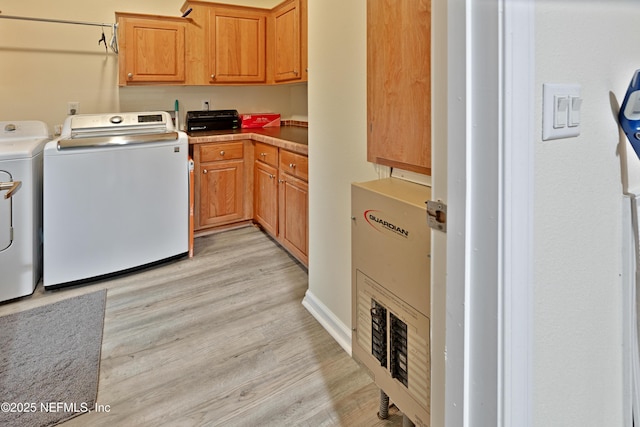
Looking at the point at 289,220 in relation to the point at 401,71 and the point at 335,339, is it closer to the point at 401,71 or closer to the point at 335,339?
the point at 335,339

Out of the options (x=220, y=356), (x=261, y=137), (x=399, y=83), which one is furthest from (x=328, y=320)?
(x=261, y=137)

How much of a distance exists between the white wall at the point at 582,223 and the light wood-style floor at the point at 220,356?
29.6 inches

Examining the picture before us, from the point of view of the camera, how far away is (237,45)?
142 inches

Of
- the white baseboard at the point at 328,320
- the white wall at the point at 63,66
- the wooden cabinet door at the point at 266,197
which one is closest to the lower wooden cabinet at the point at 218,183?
the wooden cabinet door at the point at 266,197

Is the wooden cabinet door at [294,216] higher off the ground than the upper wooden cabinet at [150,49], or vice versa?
the upper wooden cabinet at [150,49]

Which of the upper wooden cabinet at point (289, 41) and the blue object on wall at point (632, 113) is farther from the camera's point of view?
the upper wooden cabinet at point (289, 41)

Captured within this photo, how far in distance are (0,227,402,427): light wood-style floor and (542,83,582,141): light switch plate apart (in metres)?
1.15

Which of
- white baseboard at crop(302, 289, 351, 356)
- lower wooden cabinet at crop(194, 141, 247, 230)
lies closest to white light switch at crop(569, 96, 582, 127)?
white baseboard at crop(302, 289, 351, 356)

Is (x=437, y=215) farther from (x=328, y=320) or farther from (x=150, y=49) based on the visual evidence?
(x=150, y=49)

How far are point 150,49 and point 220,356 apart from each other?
2.59 metres

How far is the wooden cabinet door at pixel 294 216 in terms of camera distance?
2.62 m

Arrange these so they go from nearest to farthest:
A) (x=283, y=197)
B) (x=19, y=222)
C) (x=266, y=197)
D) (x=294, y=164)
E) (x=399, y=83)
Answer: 1. (x=399, y=83)
2. (x=19, y=222)
3. (x=294, y=164)
4. (x=283, y=197)
5. (x=266, y=197)

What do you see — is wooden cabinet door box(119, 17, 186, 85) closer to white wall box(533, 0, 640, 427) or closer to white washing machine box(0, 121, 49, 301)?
white washing machine box(0, 121, 49, 301)

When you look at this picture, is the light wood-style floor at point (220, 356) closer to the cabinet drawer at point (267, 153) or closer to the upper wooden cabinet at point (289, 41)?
the cabinet drawer at point (267, 153)
